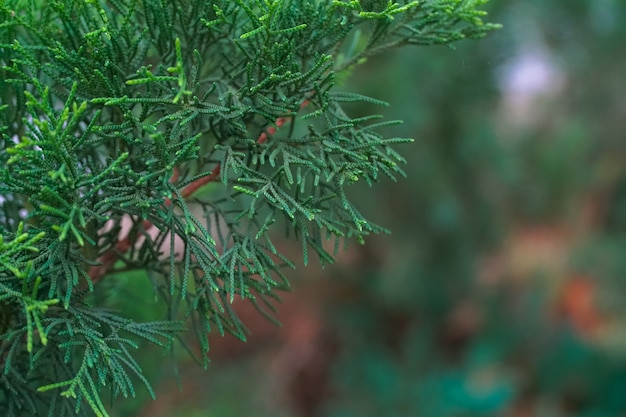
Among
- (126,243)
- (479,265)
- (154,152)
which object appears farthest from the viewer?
(479,265)

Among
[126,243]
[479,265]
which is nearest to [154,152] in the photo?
[126,243]

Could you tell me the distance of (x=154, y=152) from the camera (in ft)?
2.16

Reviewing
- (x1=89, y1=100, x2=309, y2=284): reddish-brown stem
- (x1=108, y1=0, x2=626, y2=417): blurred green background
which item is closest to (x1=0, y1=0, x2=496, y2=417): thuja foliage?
(x1=89, y1=100, x2=309, y2=284): reddish-brown stem

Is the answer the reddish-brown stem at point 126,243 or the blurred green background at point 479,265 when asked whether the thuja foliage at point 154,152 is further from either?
the blurred green background at point 479,265

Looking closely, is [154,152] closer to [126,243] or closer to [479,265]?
[126,243]

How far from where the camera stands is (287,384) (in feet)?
10.9

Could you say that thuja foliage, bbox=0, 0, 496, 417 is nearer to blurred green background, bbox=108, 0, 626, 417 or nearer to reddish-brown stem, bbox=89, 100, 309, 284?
reddish-brown stem, bbox=89, 100, 309, 284

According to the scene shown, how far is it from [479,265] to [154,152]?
272 cm

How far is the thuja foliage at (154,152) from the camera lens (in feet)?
2.06

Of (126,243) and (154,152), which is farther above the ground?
(154,152)

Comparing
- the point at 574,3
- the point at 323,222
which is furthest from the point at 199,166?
the point at 574,3

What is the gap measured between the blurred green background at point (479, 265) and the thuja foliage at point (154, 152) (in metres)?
1.55

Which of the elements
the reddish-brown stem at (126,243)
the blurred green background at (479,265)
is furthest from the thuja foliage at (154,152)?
the blurred green background at (479,265)

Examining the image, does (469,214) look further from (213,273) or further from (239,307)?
(213,273)
